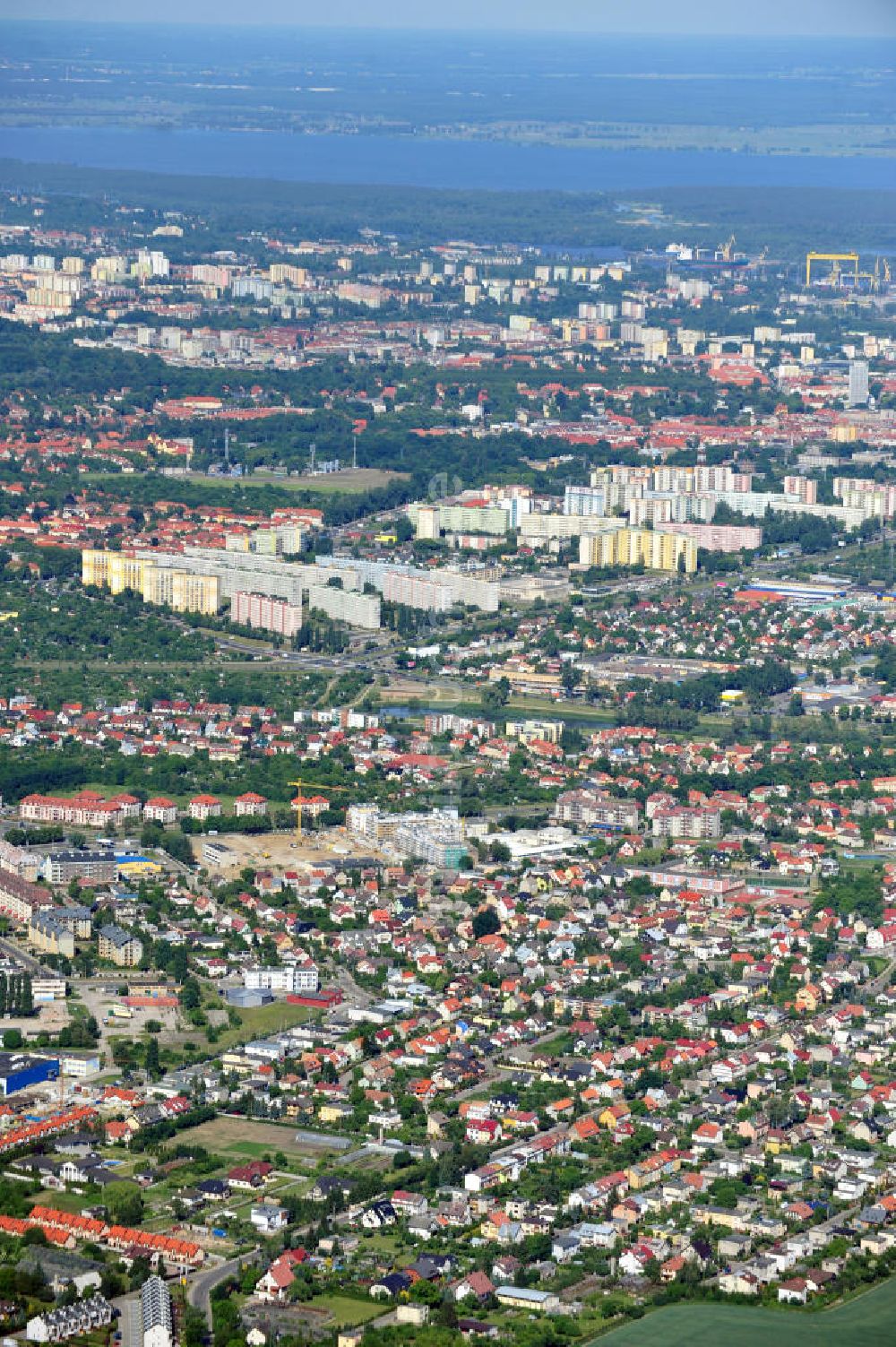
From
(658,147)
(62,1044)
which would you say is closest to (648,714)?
(62,1044)

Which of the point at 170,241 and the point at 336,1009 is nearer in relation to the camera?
the point at 336,1009

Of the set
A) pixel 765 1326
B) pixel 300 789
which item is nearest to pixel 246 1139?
pixel 765 1326

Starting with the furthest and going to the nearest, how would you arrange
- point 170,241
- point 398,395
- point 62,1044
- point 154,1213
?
point 170,241 → point 398,395 → point 62,1044 → point 154,1213

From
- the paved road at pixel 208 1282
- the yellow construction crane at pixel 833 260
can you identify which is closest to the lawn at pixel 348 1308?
the paved road at pixel 208 1282

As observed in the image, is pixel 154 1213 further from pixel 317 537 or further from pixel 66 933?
pixel 317 537

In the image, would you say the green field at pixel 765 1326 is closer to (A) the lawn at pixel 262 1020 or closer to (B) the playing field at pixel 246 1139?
(B) the playing field at pixel 246 1139

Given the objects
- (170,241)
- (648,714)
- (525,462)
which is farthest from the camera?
(170,241)
